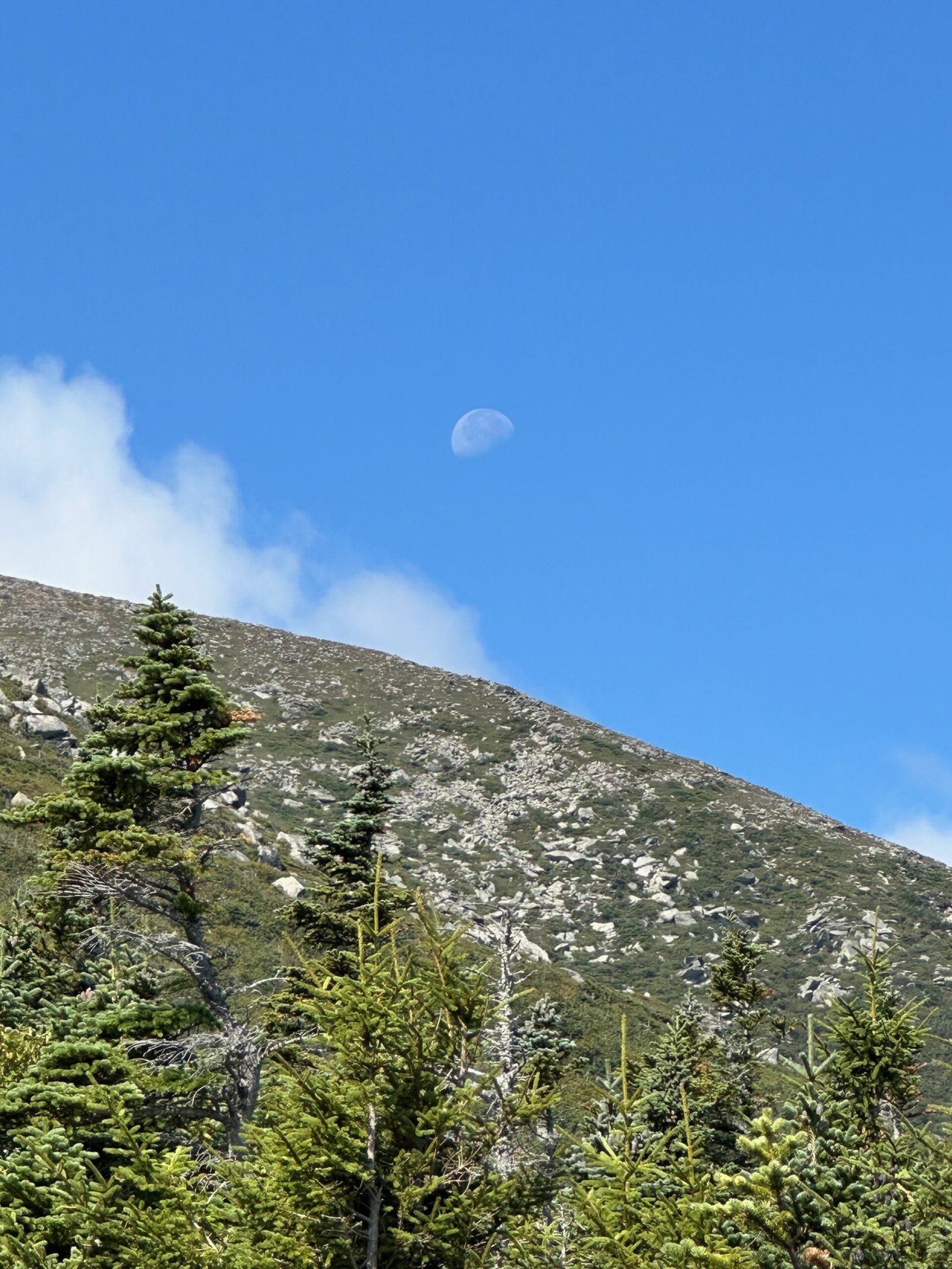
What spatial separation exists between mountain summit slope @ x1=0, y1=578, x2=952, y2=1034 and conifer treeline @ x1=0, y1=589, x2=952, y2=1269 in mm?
26852

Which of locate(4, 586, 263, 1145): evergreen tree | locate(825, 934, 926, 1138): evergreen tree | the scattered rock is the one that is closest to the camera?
locate(825, 934, 926, 1138): evergreen tree

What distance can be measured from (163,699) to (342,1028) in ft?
32.1

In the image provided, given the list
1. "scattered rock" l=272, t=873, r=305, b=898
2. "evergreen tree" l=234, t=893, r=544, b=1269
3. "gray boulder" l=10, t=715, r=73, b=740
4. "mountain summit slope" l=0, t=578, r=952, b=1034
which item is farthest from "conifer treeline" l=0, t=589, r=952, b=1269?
"gray boulder" l=10, t=715, r=73, b=740

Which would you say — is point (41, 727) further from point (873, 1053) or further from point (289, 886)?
point (873, 1053)

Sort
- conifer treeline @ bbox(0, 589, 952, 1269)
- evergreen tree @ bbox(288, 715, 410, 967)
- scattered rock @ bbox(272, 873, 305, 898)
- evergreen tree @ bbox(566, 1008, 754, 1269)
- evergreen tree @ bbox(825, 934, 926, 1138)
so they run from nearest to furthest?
evergreen tree @ bbox(566, 1008, 754, 1269)
conifer treeline @ bbox(0, 589, 952, 1269)
evergreen tree @ bbox(825, 934, 926, 1138)
evergreen tree @ bbox(288, 715, 410, 967)
scattered rock @ bbox(272, 873, 305, 898)

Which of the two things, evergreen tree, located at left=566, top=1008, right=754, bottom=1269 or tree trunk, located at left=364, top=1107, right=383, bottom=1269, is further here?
tree trunk, located at left=364, top=1107, right=383, bottom=1269

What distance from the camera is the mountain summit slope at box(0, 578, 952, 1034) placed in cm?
6100

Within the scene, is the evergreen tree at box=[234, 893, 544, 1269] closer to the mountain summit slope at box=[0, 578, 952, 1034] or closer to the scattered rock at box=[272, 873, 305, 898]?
the mountain summit slope at box=[0, 578, 952, 1034]

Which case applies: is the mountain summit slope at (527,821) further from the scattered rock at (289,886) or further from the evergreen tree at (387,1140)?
the evergreen tree at (387,1140)

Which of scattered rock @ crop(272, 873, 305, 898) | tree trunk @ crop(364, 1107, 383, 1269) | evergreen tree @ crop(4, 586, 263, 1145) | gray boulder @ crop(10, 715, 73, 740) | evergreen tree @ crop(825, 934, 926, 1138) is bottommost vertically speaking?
tree trunk @ crop(364, 1107, 383, 1269)

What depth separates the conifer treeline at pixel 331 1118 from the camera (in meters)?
7.81

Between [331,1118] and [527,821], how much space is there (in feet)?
248

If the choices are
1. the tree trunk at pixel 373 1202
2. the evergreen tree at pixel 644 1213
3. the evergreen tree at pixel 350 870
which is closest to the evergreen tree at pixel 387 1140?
the tree trunk at pixel 373 1202

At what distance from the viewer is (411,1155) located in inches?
369
